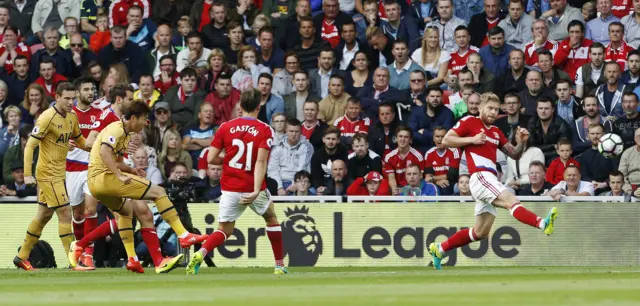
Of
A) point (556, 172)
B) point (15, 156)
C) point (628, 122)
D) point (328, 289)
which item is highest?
point (628, 122)

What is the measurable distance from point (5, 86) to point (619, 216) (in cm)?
1073

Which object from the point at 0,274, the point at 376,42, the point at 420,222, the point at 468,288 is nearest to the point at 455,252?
the point at 420,222

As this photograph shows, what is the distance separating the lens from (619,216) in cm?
1823

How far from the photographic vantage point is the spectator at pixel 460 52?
2128 centimetres

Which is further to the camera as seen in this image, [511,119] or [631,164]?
[511,119]

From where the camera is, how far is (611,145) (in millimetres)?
18312

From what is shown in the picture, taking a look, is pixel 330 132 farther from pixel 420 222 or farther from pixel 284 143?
pixel 420 222

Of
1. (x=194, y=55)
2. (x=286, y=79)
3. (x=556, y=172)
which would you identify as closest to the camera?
(x=556, y=172)

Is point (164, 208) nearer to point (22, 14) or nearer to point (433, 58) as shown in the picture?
point (433, 58)

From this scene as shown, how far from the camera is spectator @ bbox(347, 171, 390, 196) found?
19.1 metres

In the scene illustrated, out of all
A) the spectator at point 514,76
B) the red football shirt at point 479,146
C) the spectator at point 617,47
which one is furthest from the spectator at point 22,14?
the red football shirt at point 479,146

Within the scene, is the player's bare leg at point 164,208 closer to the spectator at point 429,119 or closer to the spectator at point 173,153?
the spectator at point 173,153

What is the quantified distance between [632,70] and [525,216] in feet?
21.4

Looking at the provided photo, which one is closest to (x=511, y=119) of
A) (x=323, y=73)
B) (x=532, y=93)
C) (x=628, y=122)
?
(x=532, y=93)
